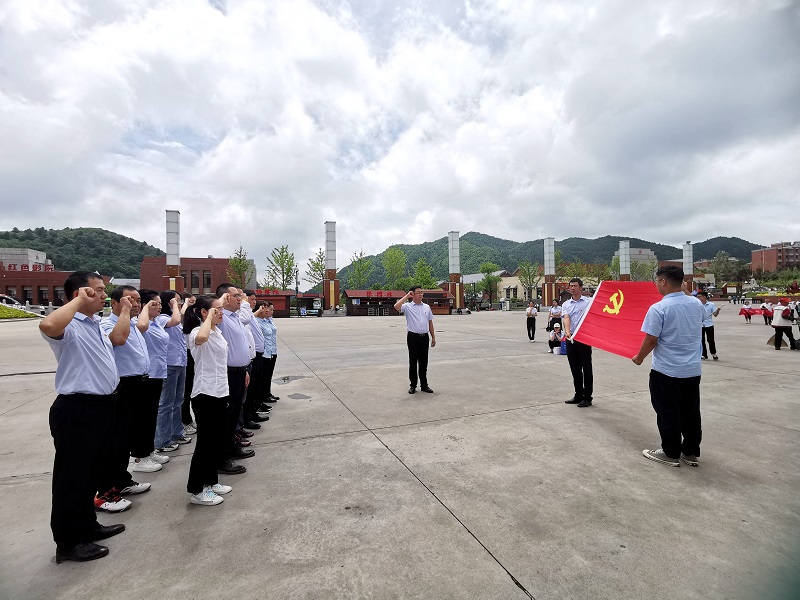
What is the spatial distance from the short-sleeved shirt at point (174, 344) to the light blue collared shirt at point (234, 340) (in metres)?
0.73

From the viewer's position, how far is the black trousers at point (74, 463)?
7.67 feet

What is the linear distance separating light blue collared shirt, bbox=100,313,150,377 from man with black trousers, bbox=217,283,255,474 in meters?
0.66

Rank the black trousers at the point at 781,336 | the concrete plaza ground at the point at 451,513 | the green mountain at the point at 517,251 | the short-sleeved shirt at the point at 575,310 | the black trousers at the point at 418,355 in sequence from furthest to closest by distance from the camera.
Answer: the green mountain at the point at 517,251 < the black trousers at the point at 781,336 < the black trousers at the point at 418,355 < the short-sleeved shirt at the point at 575,310 < the concrete plaza ground at the point at 451,513

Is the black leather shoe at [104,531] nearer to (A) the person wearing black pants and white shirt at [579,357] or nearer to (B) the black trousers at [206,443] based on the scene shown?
(B) the black trousers at [206,443]

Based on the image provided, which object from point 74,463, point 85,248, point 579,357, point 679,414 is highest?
point 85,248

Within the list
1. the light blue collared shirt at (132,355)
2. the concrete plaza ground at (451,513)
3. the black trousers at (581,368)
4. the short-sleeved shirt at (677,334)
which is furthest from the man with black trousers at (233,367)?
the black trousers at (581,368)

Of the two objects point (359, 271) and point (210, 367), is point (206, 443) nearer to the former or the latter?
→ point (210, 367)

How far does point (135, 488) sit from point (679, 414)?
473cm

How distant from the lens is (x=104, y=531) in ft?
8.28

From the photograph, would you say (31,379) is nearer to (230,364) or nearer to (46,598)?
(230,364)

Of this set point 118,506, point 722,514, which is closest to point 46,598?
point 118,506

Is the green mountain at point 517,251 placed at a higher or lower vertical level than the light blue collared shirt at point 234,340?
higher

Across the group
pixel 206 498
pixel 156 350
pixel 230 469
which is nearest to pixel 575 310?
pixel 230 469

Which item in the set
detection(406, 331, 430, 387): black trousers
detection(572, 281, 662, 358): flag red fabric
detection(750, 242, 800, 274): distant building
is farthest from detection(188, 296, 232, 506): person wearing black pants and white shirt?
detection(750, 242, 800, 274): distant building
